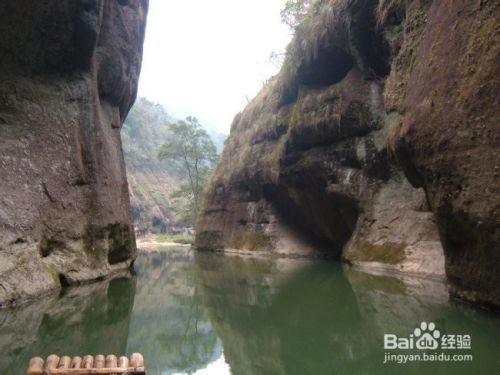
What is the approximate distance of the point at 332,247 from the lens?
21.9 m

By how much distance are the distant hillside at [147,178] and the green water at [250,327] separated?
43005mm

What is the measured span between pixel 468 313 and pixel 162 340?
15.6 ft

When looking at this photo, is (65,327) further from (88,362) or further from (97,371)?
(97,371)

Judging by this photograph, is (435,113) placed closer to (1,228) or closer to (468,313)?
(468,313)

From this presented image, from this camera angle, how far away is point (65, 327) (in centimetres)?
619

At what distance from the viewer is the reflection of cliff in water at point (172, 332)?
5.26 meters

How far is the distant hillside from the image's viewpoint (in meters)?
55.9

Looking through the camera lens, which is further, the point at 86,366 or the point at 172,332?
the point at 172,332

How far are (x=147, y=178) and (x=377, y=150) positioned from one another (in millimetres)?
55474

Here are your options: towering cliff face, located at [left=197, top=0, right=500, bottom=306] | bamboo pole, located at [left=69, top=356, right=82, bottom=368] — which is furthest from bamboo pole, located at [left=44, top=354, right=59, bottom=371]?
towering cliff face, located at [left=197, top=0, right=500, bottom=306]

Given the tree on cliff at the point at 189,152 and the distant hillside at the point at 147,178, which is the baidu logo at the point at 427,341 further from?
the distant hillside at the point at 147,178

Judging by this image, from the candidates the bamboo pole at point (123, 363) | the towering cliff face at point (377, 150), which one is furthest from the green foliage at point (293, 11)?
the bamboo pole at point (123, 363)

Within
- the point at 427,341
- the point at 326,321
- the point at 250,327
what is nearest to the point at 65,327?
the point at 250,327

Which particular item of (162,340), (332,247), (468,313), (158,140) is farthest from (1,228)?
(158,140)
